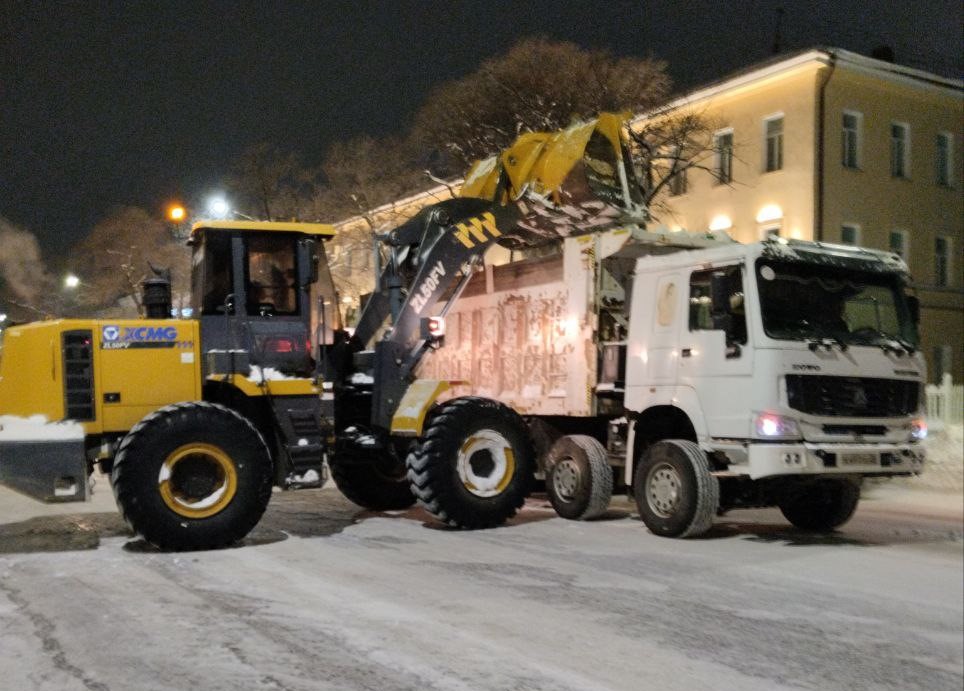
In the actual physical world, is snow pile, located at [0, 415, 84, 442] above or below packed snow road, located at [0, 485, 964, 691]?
above

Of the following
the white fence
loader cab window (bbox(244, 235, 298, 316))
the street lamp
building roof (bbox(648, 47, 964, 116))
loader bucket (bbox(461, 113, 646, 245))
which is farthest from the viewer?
building roof (bbox(648, 47, 964, 116))

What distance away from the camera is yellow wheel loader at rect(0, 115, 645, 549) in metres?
9.12

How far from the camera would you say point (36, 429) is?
904cm

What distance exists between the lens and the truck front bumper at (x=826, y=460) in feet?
30.9

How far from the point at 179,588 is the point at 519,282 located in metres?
6.50

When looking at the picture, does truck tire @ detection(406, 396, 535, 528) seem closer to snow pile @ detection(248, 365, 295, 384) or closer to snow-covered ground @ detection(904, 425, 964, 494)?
snow pile @ detection(248, 365, 295, 384)

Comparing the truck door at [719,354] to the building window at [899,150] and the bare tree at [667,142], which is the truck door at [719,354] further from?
the building window at [899,150]

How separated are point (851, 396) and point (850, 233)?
862 inches

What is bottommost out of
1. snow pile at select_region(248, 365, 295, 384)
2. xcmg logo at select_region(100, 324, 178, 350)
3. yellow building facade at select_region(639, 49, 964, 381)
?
snow pile at select_region(248, 365, 295, 384)

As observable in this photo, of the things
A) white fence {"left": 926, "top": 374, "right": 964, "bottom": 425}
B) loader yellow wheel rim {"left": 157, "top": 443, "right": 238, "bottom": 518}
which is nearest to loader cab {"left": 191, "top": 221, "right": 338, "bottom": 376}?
loader yellow wheel rim {"left": 157, "top": 443, "right": 238, "bottom": 518}

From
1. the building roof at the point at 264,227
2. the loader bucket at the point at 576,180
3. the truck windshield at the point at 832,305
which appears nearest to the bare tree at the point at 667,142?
the loader bucket at the point at 576,180

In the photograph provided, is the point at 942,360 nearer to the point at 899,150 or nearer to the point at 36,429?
the point at 899,150

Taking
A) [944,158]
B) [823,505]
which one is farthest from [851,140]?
[823,505]

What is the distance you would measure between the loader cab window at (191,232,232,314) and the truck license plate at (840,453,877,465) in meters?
6.04
